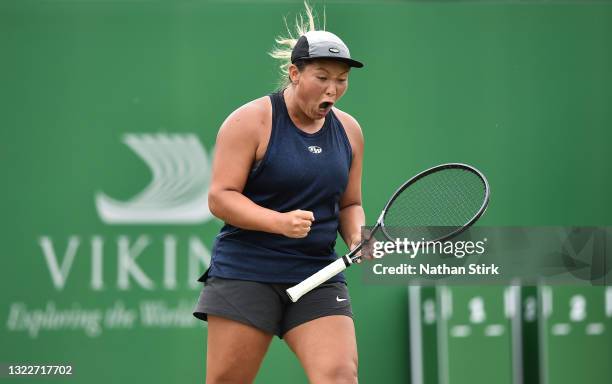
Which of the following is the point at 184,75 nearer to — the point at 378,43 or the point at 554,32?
the point at 378,43

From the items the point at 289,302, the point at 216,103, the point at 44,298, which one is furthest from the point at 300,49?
the point at 44,298

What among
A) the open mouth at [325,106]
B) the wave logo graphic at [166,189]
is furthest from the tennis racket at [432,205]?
the wave logo graphic at [166,189]

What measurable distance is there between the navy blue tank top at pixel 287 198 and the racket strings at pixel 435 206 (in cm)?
44

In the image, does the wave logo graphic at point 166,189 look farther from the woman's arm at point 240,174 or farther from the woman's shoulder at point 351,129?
the woman's arm at point 240,174

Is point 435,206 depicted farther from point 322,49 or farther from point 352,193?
point 322,49

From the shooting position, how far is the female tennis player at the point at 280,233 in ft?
11.3

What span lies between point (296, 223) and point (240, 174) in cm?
25

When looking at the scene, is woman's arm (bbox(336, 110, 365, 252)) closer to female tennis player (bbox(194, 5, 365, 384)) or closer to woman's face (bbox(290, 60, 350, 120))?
female tennis player (bbox(194, 5, 365, 384))

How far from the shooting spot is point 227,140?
3.45 m

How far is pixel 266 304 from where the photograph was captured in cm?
351

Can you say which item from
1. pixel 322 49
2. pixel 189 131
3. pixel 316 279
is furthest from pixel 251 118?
pixel 189 131

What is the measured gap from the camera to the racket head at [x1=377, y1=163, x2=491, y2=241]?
3.96 m

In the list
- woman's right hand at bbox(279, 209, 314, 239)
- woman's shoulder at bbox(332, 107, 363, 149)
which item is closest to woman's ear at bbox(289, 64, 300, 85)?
woman's shoulder at bbox(332, 107, 363, 149)

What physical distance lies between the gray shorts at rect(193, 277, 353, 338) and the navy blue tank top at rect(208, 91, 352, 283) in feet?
0.11
